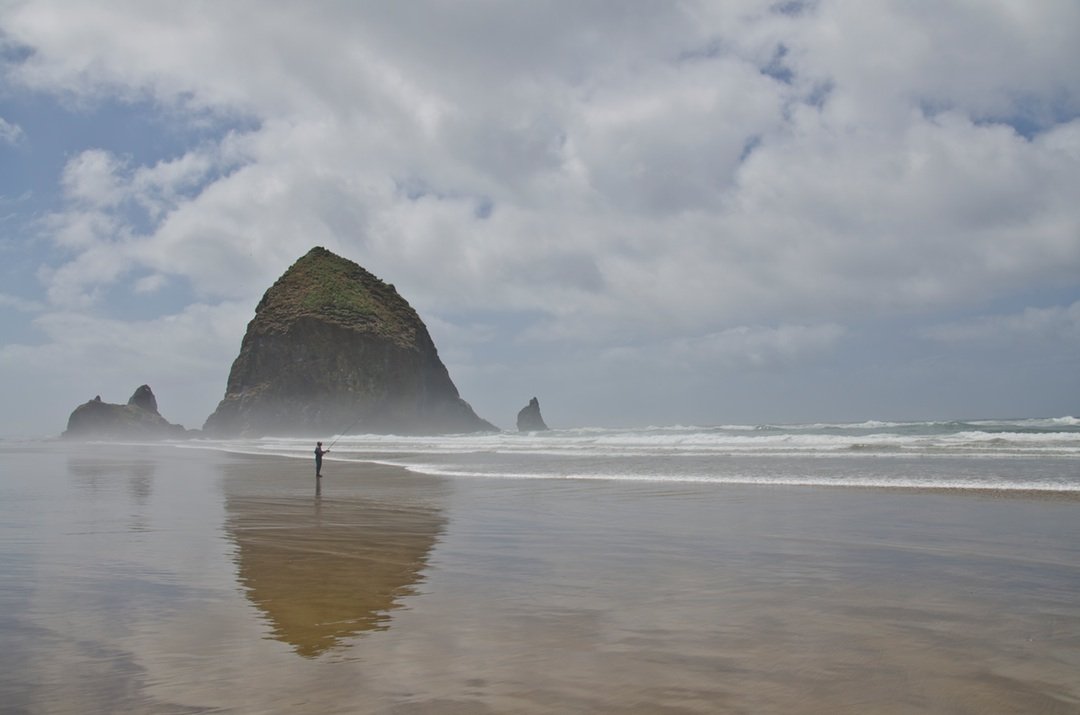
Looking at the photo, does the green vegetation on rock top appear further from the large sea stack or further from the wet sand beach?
the wet sand beach

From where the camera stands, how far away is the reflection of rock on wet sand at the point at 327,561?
228 inches

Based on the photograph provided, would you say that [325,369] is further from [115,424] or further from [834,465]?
[834,465]

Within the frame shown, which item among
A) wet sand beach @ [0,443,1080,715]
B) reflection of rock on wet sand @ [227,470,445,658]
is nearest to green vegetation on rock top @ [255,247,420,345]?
reflection of rock on wet sand @ [227,470,445,658]

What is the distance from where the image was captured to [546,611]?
6.12 m

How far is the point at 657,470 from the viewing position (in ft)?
71.9

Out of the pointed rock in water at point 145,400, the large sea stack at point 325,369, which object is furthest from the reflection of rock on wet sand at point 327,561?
the pointed rock in water at point 145,400

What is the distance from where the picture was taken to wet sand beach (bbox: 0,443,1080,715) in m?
4.21

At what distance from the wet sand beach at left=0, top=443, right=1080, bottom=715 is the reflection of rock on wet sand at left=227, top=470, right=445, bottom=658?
5 cm

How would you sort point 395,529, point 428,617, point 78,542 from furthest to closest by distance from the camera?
point 395,529 → point 78,542 → point 428,617

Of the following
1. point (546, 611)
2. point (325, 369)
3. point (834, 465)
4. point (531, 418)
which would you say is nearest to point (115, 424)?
point (325, 369)

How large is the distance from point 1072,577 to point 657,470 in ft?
48.2

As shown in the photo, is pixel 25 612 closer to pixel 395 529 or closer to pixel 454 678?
pixel 454 678

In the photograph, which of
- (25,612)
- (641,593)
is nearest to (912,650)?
(641,593)

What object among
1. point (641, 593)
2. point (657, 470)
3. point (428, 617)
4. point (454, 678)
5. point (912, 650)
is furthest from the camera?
point (657, 470)
